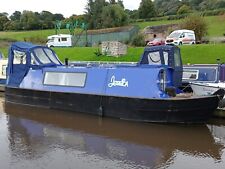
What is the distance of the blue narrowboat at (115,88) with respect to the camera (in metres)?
13.5

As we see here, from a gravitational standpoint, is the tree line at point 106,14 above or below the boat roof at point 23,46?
above

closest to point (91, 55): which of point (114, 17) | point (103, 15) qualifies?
point (114, 17)

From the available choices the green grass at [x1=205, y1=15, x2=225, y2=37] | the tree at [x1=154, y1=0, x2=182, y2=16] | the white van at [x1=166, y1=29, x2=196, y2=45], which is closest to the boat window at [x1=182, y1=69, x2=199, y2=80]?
the white van at [x1=166, y1=29, x2=196, y2=45]

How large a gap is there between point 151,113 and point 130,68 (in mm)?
1997

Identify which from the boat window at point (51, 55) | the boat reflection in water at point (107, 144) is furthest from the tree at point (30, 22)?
the boat reflection in water at point (107, 144)

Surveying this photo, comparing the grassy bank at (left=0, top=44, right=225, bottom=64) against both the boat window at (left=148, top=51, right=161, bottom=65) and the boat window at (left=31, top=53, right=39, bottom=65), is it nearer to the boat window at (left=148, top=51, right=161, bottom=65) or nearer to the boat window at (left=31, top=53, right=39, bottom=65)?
the boat window at (left=148, top=51, right=161, bottom=65)

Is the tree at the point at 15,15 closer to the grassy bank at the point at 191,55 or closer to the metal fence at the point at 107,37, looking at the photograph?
the metal fence at the point at 107,37

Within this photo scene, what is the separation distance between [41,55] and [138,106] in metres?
6.17

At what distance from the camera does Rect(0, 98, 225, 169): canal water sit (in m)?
10.3

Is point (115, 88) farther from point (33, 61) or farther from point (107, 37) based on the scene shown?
point (107, 37)

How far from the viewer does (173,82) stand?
1447 cm

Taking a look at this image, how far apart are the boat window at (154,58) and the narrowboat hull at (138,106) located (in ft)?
5.82

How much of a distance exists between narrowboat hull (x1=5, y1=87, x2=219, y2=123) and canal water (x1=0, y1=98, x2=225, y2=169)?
26 cm

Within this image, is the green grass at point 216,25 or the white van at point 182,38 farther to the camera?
the green grass at point 216,25
